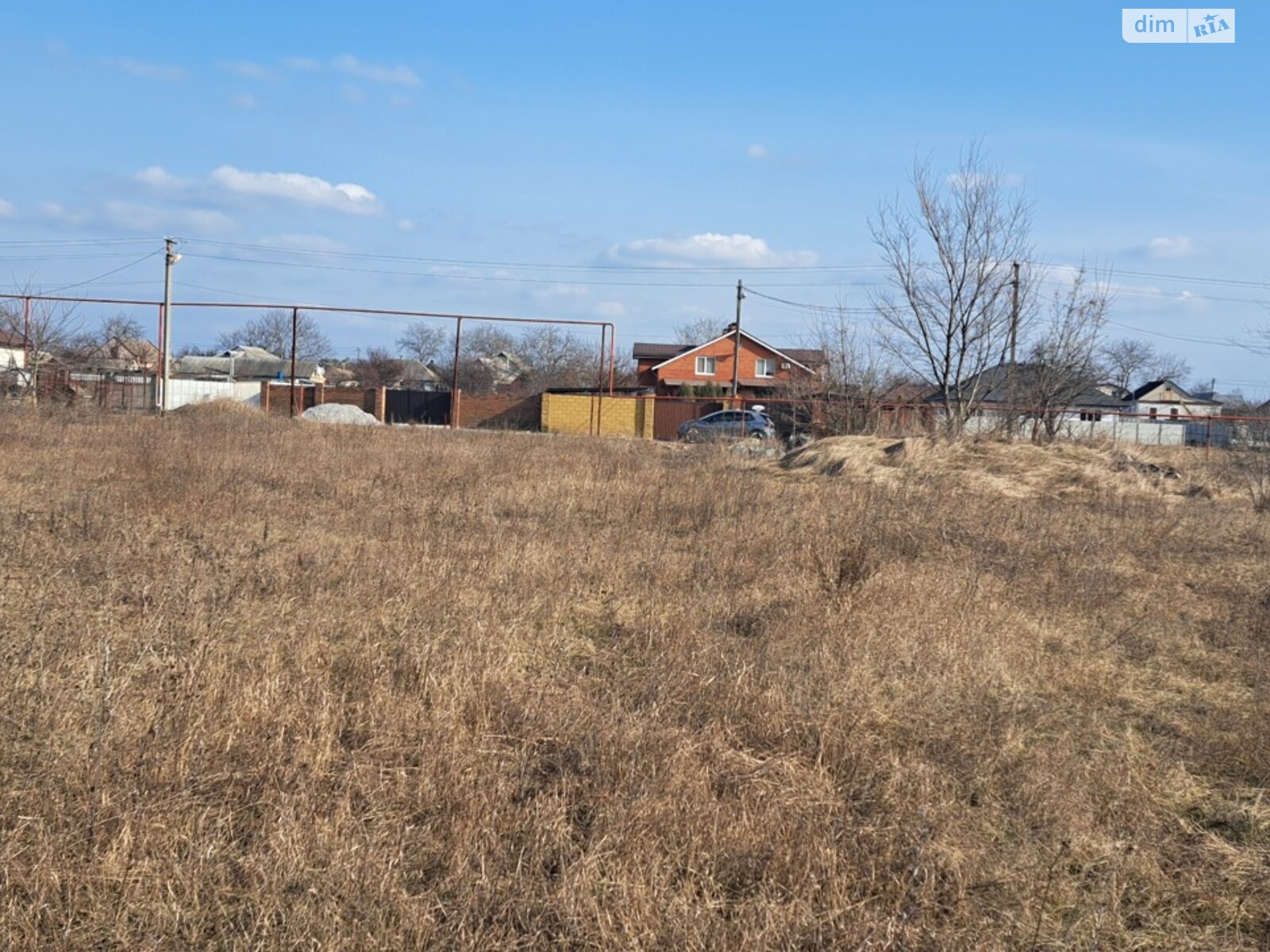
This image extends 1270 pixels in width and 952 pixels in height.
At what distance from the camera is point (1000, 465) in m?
15.5

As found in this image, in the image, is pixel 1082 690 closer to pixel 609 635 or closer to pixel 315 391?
pixel 609 635

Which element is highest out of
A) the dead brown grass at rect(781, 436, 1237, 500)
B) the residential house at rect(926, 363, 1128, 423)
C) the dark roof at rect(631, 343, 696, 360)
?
the dark roof at rect(631, 343, 696, 360)

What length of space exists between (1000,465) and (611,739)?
12.8 m

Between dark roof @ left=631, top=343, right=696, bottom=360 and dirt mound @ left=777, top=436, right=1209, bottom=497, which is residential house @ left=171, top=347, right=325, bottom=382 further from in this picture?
dirt mound @ left=777, top=436, right=1209, bottom=497

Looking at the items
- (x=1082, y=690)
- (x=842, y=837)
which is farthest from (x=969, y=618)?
(x=842, y=837)

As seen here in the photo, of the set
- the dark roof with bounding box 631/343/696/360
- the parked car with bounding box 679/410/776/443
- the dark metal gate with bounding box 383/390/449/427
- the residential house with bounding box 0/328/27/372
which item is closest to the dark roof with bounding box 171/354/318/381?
the dark roof with bounding box 631/343/696/360

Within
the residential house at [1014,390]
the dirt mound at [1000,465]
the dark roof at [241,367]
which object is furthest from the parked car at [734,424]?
the dark roof at [241,367]

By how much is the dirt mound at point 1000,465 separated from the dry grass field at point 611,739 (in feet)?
18.6

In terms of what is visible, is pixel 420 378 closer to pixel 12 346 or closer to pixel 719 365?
pixel 719 365

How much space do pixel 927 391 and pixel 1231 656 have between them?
2079 cm

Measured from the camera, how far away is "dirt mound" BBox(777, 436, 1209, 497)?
48.2ft

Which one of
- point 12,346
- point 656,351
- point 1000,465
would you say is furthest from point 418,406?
point 656,351

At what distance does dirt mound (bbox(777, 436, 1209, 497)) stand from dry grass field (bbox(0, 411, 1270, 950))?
5.67m

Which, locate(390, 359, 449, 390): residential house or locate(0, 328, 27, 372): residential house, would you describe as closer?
locate(0, 328, 27, 372): residential house
